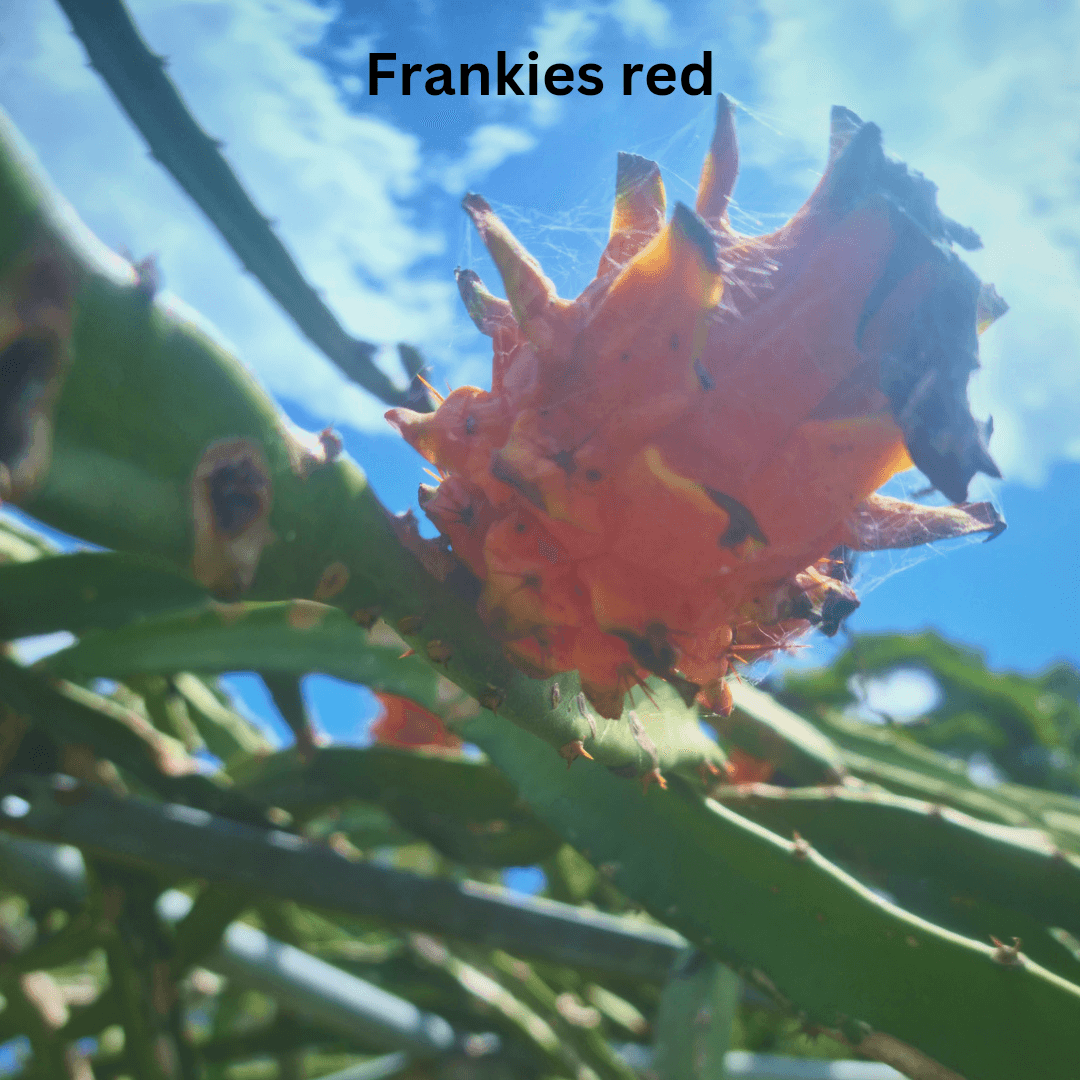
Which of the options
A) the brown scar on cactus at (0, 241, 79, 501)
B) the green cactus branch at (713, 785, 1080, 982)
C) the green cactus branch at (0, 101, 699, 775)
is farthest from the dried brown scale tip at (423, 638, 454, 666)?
the green cactus branch at (713, 785, 1080, 982)

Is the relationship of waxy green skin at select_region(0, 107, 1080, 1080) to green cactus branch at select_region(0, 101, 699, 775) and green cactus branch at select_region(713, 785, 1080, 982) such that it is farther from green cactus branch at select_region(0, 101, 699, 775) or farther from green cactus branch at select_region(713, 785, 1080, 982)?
green cactus branch at select_region(713, 785, 1080, 982)

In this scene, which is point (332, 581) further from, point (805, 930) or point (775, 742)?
point (775, 742)

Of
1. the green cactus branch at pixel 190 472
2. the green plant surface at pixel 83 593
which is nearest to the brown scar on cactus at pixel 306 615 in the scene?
the green plant surface at pixel 83 593

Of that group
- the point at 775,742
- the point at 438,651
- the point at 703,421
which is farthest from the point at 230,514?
the point at 775,742

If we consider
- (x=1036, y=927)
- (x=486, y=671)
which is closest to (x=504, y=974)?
(x=1036, y=927)

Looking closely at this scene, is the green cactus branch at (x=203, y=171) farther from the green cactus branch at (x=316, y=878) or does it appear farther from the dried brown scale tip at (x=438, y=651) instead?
the green cactus branch at (x=316, y=878)
